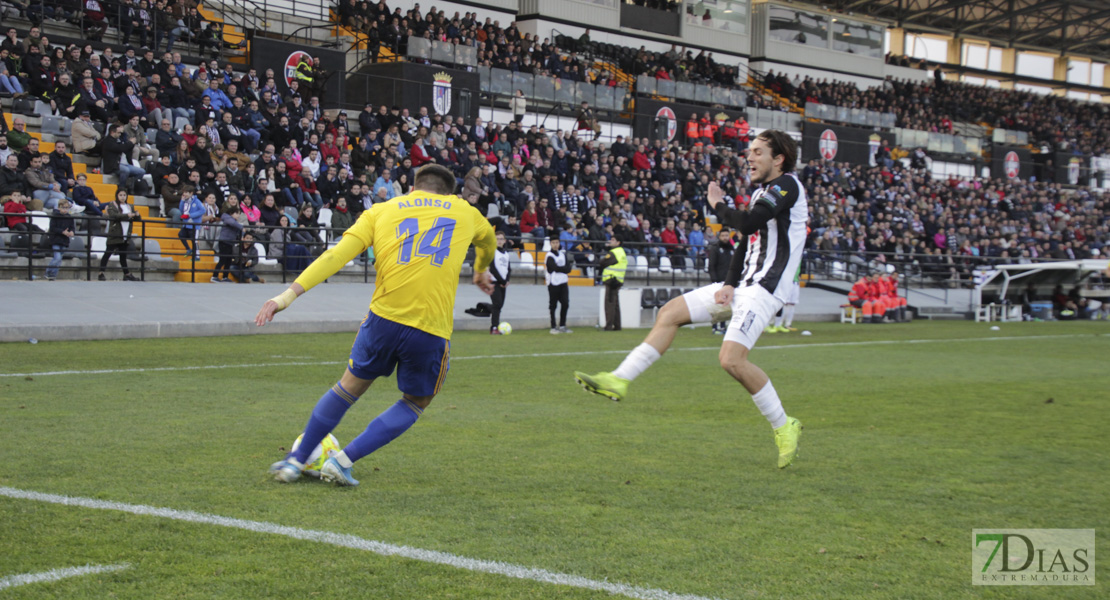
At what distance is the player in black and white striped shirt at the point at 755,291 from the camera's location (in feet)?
22.4

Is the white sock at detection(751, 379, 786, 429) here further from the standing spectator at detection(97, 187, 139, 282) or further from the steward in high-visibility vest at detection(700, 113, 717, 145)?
the steward in high-visibility vest at detection(700, 113, 717, 145)

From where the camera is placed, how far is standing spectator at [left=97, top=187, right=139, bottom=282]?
19.7 m

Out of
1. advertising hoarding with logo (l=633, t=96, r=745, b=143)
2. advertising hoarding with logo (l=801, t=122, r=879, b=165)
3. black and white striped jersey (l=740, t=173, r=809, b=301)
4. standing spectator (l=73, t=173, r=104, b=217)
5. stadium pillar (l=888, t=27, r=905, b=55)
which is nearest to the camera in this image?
black and white striped jersey (l=740, t=173, r=809, b=301)

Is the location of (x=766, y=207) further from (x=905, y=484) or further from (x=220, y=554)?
(x=220, y=554)

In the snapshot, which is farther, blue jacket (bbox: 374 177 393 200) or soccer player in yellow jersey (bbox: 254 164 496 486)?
blue jacket (bbox: 374 177 393 200)

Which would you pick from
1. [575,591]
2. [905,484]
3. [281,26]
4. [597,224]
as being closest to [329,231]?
[597,224]

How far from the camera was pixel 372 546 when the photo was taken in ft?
15.1

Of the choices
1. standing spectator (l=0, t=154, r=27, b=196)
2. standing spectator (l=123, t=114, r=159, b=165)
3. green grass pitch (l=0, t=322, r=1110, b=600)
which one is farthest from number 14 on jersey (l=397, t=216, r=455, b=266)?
standing spectator (l=123, t=114, r=159, b=165)

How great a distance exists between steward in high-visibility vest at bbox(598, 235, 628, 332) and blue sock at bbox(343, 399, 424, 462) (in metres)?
15.4

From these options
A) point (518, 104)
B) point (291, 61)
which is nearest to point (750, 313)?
point (291, 61)

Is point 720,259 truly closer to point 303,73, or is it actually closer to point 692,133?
point 303,73

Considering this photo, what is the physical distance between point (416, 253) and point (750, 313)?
240 cm

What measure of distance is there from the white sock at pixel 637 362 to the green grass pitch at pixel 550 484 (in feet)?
2.02

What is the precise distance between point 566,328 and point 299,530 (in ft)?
53.5
